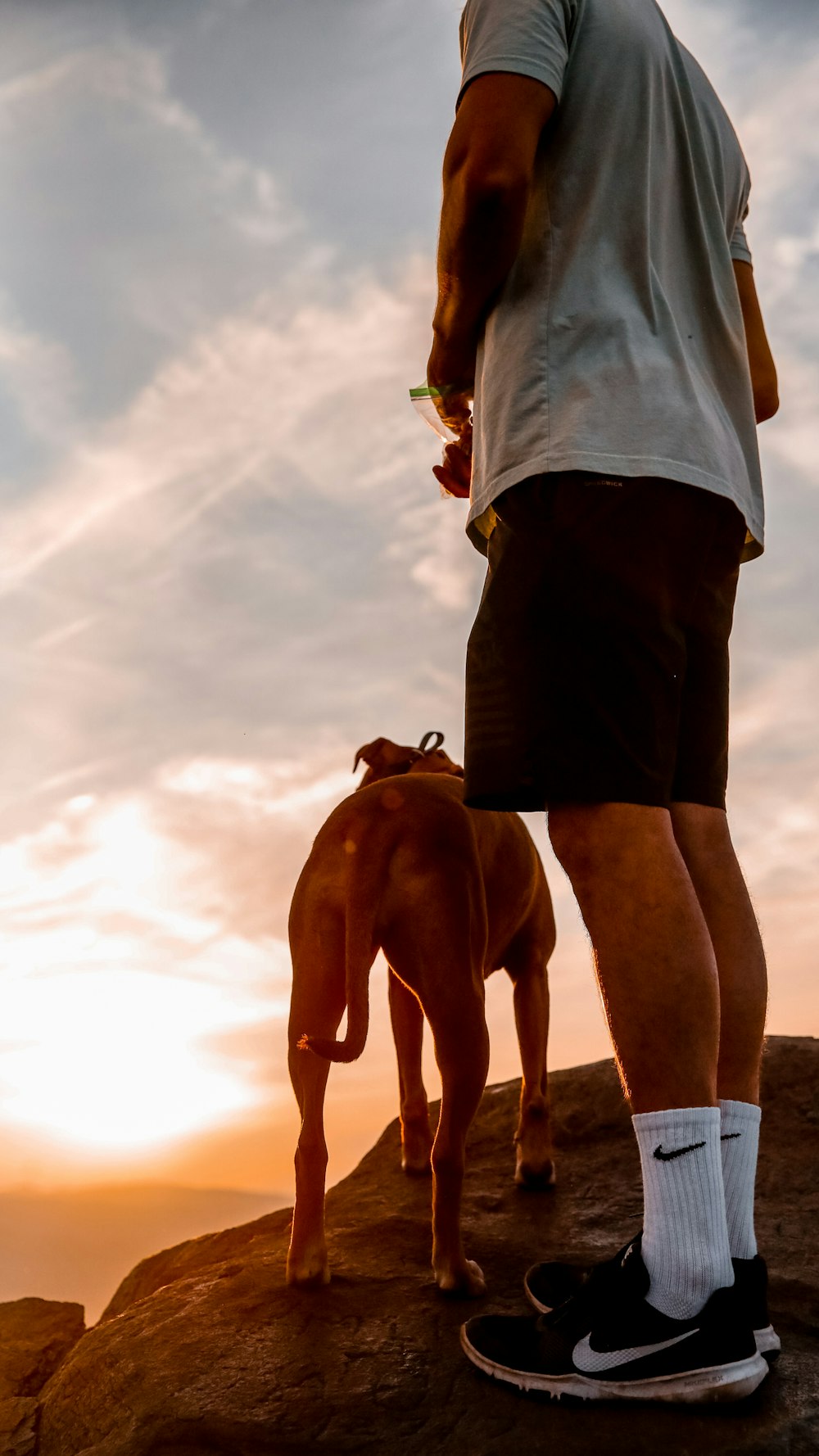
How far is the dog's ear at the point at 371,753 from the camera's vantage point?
172 inches

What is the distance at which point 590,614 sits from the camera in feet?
7.00

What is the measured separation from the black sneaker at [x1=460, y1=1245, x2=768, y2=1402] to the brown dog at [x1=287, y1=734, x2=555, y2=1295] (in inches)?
36.3

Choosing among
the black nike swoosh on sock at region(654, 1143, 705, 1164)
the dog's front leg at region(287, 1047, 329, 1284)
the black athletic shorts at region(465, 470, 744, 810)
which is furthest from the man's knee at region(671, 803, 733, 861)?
the dog's front leg at region(287, 1047, 329, 1284)

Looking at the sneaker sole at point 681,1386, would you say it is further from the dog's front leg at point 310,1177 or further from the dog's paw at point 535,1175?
the dog's paw at point 535,1175

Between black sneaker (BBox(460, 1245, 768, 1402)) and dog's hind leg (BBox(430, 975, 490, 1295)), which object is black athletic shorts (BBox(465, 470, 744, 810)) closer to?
black sneaker (BBox(460, 1245, 768, 1402))

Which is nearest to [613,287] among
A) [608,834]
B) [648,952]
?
[608,834]

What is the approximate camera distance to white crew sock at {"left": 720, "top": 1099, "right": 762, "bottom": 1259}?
220cm

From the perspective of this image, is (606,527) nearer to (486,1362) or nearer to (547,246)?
(547,246)

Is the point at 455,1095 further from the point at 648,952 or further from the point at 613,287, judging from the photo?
the point at 613,287

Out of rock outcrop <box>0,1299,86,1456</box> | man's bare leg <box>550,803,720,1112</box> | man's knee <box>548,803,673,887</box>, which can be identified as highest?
man's knee <box>548,803,673,887</box>

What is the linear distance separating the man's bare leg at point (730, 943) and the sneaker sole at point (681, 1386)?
53 centimetres

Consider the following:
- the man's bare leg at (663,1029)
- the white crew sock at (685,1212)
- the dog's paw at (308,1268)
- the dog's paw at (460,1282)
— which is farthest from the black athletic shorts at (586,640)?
the dog's paw at (308,1268)

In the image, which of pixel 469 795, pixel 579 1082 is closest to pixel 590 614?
pixel 469 795

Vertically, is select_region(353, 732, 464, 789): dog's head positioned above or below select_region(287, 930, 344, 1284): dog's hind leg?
above
